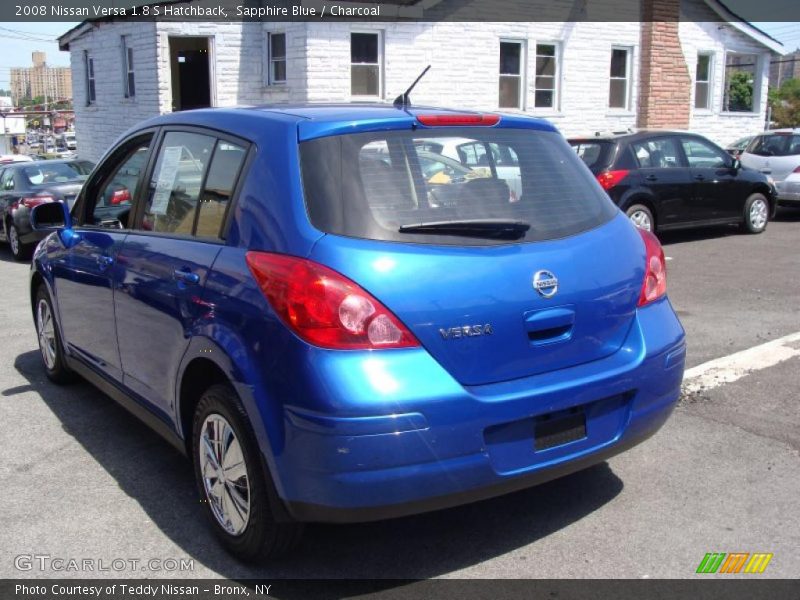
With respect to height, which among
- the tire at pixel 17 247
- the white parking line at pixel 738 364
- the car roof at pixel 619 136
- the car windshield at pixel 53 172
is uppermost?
the car roof at pixel 619 136

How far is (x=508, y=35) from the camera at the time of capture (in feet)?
60.0

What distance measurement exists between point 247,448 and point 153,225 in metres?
1.48

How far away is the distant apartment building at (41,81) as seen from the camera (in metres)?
128

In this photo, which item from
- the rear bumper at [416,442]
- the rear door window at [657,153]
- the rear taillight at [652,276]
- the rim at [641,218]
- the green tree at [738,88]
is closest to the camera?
the rear bumper at [416,442]

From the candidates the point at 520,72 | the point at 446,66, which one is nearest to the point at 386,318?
the point at 446,66

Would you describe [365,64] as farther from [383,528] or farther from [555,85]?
[383,528]

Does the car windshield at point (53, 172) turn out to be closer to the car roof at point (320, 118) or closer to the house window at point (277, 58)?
the house window at point (277, 58)

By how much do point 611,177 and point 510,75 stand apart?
8400 mm

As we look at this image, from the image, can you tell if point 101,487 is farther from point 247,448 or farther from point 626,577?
point 626,577

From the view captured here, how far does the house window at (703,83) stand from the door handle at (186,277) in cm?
2055

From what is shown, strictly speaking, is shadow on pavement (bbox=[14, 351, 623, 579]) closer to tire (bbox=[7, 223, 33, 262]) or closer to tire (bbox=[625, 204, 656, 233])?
tire (bbox=[625, 204, 656, 233])

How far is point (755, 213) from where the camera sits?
12.8 m

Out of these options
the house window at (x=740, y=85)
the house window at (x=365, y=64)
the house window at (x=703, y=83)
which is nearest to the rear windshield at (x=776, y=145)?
the house window at (x=703, y=83)

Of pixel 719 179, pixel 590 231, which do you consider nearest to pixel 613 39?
pixel 719 179
